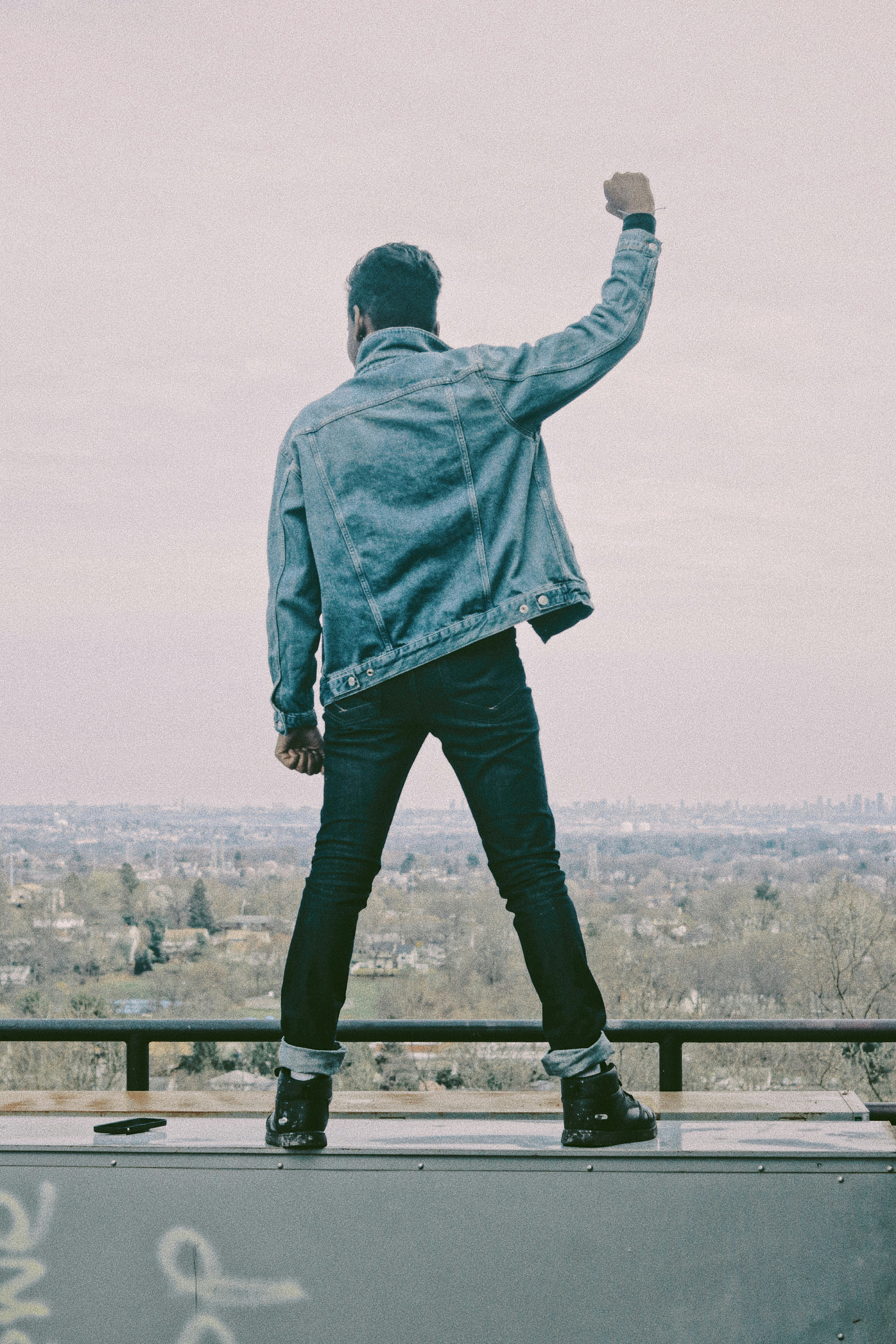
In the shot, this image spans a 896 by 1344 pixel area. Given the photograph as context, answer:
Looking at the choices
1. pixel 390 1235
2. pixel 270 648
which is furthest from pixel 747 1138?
pixel 270 648

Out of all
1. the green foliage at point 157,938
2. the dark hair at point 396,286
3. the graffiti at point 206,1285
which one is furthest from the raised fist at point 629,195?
the green foliage at point 157,938

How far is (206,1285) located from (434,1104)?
613 millimetres

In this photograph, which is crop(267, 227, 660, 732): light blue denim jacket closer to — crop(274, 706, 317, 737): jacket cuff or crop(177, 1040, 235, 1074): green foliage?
crop(274, 706, 317, 737): jacket cuff

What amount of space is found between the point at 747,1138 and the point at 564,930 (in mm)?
401

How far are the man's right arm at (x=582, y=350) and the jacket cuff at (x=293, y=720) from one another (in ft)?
1.99

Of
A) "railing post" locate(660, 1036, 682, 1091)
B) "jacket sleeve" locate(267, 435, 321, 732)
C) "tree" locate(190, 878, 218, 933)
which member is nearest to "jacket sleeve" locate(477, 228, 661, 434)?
"jacket sleeve" locate(267, 435, 321, 732)

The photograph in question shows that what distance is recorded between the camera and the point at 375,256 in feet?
6.86

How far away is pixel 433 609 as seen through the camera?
1.94 m

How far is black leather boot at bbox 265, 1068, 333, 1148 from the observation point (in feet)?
5.83

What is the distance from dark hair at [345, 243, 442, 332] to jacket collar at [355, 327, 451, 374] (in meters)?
0.03

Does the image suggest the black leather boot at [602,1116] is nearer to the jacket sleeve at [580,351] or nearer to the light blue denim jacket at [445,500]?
the light blue denim jacket at [445,500]

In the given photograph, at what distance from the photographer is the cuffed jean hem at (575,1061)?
71.2 inches

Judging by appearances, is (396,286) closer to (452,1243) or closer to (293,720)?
(293,720)

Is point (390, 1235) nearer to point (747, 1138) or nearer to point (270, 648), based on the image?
point (747, 1138)
